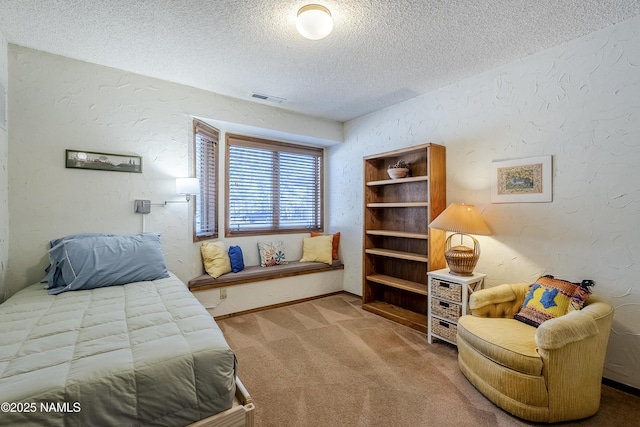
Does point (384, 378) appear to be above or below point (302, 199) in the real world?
below

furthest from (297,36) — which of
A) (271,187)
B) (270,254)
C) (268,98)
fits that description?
(270,254)

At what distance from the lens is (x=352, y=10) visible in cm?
184

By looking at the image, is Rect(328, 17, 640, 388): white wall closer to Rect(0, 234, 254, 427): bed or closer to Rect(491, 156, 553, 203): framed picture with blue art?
Rect(491, 156, 553, 203): framed picture with blue art

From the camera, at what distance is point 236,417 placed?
1.28 meters

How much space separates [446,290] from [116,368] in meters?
2.42

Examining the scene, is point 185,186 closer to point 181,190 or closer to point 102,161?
point 181,190

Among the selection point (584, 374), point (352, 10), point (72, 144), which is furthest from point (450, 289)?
point (72, 144)

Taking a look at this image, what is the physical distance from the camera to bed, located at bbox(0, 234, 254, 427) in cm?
97

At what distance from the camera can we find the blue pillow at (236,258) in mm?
3447

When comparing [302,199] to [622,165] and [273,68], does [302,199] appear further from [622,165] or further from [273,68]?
[622,165]

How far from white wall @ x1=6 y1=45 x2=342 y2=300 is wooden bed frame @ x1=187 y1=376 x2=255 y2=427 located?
2037 millimetres

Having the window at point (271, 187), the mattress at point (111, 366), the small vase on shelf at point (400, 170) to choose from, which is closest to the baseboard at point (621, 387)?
the small vase on shelf at point (400, 170)

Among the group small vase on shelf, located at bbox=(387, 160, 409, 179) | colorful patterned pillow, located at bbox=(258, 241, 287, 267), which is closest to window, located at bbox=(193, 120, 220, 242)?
colorful patterned pillow, located at bbox=(258, 241, 287, 267)

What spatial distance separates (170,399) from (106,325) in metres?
0.61
